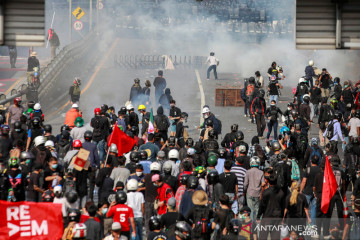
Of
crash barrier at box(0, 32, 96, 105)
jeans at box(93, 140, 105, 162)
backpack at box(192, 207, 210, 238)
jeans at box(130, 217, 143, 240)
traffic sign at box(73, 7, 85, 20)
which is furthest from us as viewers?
traffic sign at box(73, 7, 85, 20)

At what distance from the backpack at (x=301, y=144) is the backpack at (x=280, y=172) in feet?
8.78

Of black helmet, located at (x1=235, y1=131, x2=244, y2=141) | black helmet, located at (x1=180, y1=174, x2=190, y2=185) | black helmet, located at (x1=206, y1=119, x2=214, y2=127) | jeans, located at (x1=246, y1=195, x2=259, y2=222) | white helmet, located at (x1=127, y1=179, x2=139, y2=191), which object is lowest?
jeans, located at (x1=246, y1=195, x2=259, y2=222)

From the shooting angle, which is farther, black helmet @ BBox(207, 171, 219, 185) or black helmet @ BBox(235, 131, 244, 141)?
black helmet @ BBox(235, 131, 244, 141)

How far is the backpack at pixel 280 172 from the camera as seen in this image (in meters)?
14.6

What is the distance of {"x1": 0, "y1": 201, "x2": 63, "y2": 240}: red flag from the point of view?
12.5 meters

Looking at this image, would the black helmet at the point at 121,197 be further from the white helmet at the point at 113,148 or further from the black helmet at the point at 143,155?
the white helmet at the point at 113,148

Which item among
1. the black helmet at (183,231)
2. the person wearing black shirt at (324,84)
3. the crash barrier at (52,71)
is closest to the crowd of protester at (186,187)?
the black helmet at (183,231)

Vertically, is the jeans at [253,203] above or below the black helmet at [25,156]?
below

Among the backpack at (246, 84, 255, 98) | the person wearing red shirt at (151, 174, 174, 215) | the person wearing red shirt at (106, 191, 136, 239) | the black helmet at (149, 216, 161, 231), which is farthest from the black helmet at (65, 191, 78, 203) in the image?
the backpack at (246, 84, 255, 98)

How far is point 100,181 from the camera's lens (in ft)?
47.8

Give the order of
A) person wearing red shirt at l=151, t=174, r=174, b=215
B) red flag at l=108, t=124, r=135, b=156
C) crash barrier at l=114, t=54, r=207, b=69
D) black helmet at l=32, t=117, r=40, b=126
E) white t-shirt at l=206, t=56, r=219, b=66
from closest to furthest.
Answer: person wearing red shirt at l=151, t=174, r=174, b=215 → red flag at l=108, t=124, r=135, b=156 → black helmet at l=32, t=117, r=40, b=126 → white t-shirt at l=206, t=56, r=219, b=66 → crash barrier at l=114, t=54, r=207, b=69

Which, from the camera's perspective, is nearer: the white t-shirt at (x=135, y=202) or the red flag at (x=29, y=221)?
the red flag at (x=29, y=221)

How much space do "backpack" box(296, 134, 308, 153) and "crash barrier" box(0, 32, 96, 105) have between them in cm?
1262

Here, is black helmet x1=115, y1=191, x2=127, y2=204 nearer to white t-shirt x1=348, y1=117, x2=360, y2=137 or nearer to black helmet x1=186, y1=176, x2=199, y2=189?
black helmet x1=186, y1=176, x2=199, y2=189
